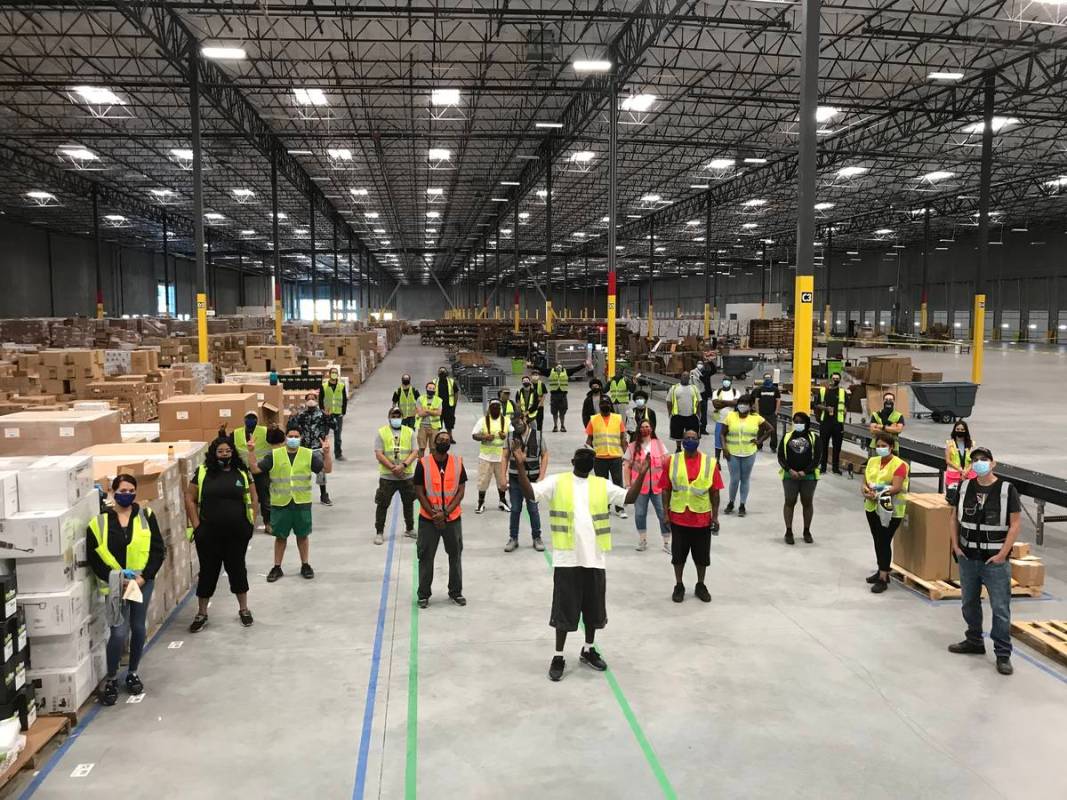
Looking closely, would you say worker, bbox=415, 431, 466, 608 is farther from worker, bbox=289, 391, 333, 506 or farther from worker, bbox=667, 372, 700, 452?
worker, bbox=667, 372, 700, 452

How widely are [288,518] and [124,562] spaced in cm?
241

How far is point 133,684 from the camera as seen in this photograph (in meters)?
5.89

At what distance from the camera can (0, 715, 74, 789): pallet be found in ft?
15.3

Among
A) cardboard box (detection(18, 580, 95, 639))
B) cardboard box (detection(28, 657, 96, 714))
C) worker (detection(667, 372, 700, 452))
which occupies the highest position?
worker (detection(667, 372, 700, 452))

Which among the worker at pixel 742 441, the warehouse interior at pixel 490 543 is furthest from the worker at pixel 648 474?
the worker at pixel 742 441

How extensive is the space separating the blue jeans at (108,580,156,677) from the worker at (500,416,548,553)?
4412 mm

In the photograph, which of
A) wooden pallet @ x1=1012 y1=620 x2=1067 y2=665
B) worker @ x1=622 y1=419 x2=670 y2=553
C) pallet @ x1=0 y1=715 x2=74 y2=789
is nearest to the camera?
pallet @ x1=0 y1=715 x2=74 y2=789

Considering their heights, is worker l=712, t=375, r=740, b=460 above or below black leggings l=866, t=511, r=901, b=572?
above

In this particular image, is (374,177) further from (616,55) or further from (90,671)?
(90,671)

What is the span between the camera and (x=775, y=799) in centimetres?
459

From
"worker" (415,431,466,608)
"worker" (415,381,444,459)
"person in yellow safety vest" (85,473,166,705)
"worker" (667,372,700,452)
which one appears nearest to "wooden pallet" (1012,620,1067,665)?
"worker" (415,431,466,608)

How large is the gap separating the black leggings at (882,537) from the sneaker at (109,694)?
7105 mm

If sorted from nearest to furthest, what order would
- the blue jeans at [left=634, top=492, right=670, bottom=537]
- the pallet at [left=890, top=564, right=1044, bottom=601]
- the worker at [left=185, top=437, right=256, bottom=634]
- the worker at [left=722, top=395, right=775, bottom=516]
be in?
the worker at [left=185, top=437, right=256, bottom=634] → the pallet at [left=890, top=564, right=1044, bottom=601] → the blue jeans at [left=634, top=492, right=670, bottom=537] → the worker at [left=722, top=395, right=775, bottom=516]

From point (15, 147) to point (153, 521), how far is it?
111 feet
